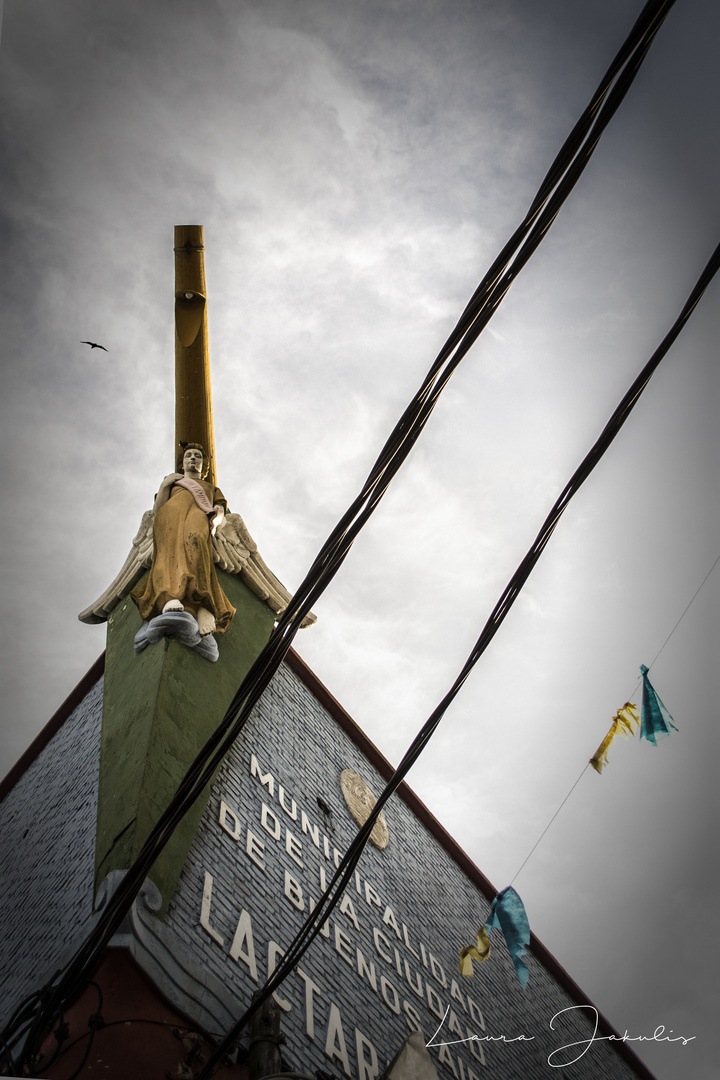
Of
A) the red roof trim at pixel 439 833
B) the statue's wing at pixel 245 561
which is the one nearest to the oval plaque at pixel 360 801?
the red roof trim at pixel 439 833

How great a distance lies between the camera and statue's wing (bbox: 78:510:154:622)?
7609 mm

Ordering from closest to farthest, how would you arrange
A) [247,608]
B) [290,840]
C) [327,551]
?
[327,551], [290,840], [247,608]

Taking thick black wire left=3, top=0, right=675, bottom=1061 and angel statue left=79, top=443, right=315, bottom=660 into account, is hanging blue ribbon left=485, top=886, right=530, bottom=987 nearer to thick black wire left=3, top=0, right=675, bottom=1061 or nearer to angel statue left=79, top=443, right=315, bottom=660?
angel statue left=79, top=443, right=315, bottom=660

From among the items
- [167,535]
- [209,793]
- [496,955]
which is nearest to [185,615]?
[167,535]

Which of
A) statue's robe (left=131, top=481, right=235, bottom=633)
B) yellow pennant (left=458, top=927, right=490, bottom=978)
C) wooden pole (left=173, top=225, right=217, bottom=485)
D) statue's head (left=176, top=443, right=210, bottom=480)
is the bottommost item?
yellow pennant (left=458, top=927, right=490, bottom=978)

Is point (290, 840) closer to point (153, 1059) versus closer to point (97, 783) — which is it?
point (97, 783)

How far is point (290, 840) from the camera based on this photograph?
6535mm

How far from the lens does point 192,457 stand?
798cm

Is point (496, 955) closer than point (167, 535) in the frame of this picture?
No

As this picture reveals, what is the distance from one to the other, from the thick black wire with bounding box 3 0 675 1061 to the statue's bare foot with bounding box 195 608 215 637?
124 inches

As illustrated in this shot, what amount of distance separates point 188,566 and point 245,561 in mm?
1213

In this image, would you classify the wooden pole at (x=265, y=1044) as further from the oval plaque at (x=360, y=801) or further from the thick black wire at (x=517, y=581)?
the oval plaque at (x=360, y=801)

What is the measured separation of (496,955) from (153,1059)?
6.11 m

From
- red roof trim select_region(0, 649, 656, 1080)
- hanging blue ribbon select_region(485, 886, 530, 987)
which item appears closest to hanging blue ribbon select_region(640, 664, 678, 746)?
hanging blue ribbon select_region(485, 886, 530, 987)
